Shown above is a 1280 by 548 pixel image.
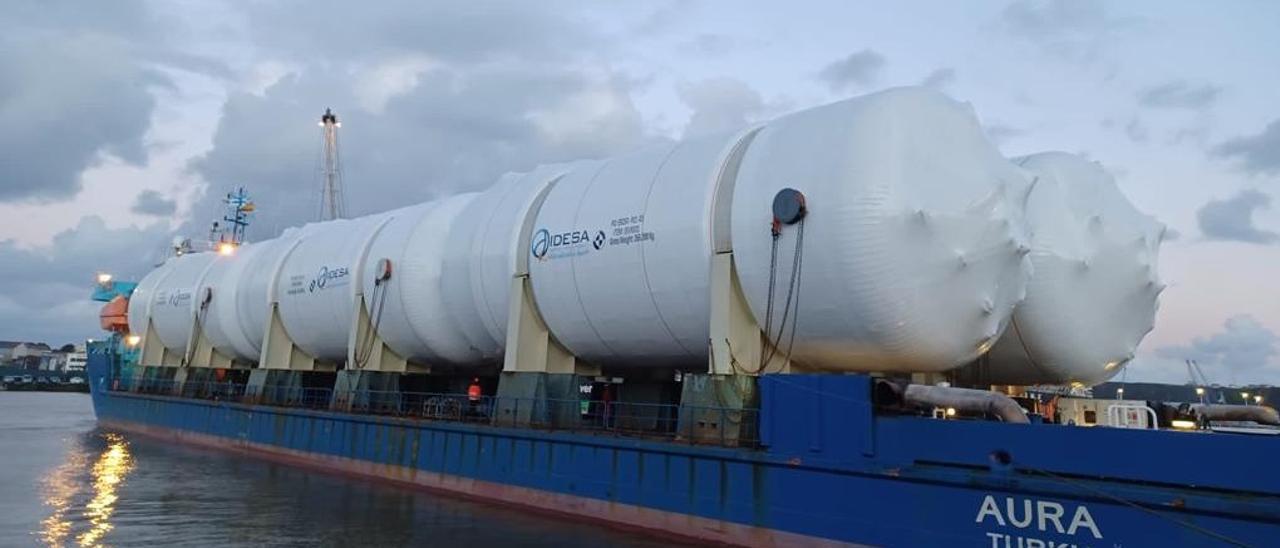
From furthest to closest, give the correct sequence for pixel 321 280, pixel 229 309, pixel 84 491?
pixel 229 309
pixel 321 280
pixel 84 491

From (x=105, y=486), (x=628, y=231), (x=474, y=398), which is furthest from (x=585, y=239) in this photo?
(x=105, y=486)

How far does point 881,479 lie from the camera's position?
1139 centimetres

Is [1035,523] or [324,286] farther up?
[324,286]

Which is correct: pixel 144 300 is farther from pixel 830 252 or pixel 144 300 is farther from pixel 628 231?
pixel 830 252

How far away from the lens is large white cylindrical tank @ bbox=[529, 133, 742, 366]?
49.6ft

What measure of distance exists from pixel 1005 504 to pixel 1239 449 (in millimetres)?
2446

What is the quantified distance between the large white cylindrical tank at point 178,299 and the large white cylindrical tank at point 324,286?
811 centimetres

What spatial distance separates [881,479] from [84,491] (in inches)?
687

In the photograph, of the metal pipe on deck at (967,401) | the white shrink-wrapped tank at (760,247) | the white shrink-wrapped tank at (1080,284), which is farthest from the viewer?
the white shrink-wrapped tank at (1080,284)

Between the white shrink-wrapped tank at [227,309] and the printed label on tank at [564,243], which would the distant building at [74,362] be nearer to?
the white shrink-wrapped tank at [227,309]

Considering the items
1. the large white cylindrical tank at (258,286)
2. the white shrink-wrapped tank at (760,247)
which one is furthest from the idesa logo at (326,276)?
the white shrink-wrapped tank at (760,247)

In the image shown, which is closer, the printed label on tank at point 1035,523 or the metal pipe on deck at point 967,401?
A: the printed label on tank at point 1035,523

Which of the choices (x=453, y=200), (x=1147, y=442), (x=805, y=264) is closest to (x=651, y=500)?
(x=805, y=264)

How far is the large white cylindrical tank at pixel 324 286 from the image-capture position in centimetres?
2475
